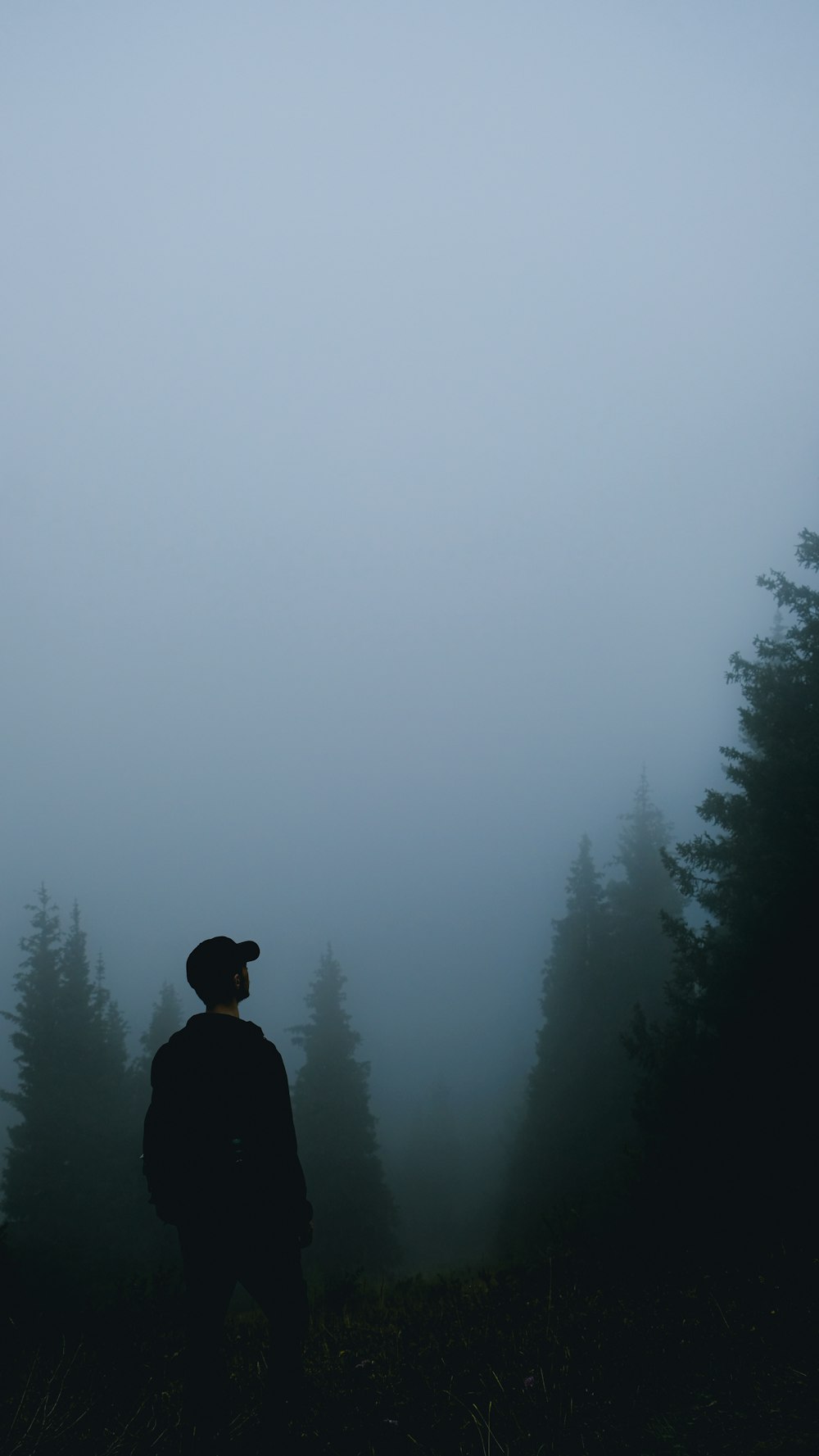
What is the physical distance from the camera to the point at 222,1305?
3.79 metres

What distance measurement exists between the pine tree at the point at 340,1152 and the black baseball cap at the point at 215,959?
973 inches

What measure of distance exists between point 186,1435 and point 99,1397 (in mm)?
2142

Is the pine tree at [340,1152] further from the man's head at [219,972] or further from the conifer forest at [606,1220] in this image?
the man's head at [219,972]

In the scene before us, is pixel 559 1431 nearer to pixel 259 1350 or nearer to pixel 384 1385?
pixel 384 1385

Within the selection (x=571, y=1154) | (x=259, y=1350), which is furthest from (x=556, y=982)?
(x=259, y=1350)

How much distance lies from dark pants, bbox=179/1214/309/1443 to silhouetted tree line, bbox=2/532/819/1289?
5.44 metres

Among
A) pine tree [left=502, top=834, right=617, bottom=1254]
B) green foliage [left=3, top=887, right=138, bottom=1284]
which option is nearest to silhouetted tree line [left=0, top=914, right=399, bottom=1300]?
green foliage [left=3, top=887, right=138, bottom=1284]

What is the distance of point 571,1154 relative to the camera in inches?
845

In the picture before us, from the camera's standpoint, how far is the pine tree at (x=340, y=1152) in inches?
975

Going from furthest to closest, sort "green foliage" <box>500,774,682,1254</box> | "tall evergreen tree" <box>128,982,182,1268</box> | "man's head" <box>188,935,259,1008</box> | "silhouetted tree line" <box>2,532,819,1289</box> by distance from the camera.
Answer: "green foliage" <box>500,774,682,1254</box> < "tall evergreen tree" <box>128,982,182,1268</box> < "silhouetted tree line" <box>2,532,819,1289</box> < "man's head" <box>188,935,259,1008</box>

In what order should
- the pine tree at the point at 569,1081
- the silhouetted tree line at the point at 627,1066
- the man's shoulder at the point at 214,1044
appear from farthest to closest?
the pine tree at the point at 569,1081 < the silhouetted tree line at the point at 627,1066 < the man's shoulder at the point at 214,1044

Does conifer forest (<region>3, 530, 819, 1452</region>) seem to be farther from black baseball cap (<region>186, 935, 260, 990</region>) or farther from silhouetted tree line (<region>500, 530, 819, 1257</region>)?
black baseball cap (<region>186, 935, 260, 990</region>)

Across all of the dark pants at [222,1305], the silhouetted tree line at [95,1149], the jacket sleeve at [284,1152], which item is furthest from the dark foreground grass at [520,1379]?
the silhouetted tree line at [95,1149]

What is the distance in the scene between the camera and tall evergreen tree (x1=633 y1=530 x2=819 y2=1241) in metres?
8.17
